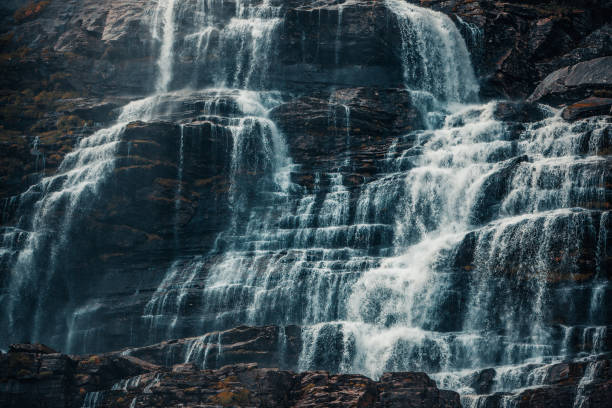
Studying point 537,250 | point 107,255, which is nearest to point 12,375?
point 107,255

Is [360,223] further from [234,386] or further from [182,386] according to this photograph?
[182,386]

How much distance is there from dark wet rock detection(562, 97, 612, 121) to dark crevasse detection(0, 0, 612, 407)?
84 cm

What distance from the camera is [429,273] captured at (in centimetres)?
3622

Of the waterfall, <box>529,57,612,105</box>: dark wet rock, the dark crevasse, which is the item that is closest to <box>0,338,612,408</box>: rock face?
the dark crevasse

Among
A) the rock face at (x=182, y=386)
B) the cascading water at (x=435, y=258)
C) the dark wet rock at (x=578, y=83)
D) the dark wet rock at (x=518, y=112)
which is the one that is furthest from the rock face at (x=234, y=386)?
the dark wet rock at (x=578, y=83)

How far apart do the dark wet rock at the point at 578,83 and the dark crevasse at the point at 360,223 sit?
6.23ft

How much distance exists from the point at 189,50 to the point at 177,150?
491 inches

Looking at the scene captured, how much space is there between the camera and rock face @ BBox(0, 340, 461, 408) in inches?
1029

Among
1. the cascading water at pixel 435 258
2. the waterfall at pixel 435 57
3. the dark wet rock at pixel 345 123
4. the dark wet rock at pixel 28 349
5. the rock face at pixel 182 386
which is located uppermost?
the waterfall at pixel 435 57

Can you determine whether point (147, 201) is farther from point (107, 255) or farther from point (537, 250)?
point (537, 250)

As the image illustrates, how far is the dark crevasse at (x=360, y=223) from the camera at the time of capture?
32875mm

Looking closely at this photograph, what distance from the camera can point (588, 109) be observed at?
41.5 meters

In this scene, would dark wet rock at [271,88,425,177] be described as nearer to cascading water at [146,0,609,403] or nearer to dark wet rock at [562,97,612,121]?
cascading water at [146,0,609,403]

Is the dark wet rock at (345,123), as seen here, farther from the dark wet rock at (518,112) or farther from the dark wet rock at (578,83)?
the dark wet rock at (578,83)
